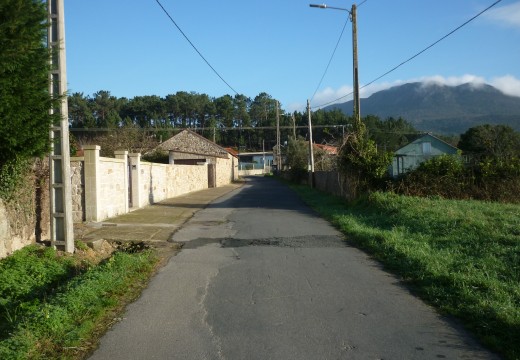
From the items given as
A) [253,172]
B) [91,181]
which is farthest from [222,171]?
[253,172]

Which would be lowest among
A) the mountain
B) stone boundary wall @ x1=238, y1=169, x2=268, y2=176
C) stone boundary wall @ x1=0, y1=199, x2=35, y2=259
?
stone boundary wall @ x1=0, y1=199, x2=35, y2=259

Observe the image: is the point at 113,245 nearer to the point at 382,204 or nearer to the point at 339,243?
the point at 339,243

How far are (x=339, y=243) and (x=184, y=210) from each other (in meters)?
10.4

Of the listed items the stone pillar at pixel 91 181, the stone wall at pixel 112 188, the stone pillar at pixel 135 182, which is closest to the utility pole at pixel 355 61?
the stone pillar at pixel 135 182

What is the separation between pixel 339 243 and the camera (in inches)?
464

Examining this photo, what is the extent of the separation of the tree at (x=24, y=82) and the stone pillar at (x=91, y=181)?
19.2ft

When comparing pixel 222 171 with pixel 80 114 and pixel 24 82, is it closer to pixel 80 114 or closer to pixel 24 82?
pixel 80 114

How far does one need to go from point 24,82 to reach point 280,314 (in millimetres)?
5554

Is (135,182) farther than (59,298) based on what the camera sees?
Yes

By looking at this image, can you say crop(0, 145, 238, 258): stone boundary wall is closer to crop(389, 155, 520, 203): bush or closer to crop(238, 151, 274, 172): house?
crop(389, 155, 520, 203): bush

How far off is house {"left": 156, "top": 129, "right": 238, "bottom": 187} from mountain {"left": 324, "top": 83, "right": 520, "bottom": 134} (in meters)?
55.5

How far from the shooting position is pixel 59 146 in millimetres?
9820

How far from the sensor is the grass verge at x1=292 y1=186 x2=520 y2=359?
591cm

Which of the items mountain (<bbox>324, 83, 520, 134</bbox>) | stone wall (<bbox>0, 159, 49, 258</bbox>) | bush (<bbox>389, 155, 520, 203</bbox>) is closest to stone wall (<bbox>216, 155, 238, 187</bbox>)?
bush (<bbox>389, 155, 520, 203</bbox>)
